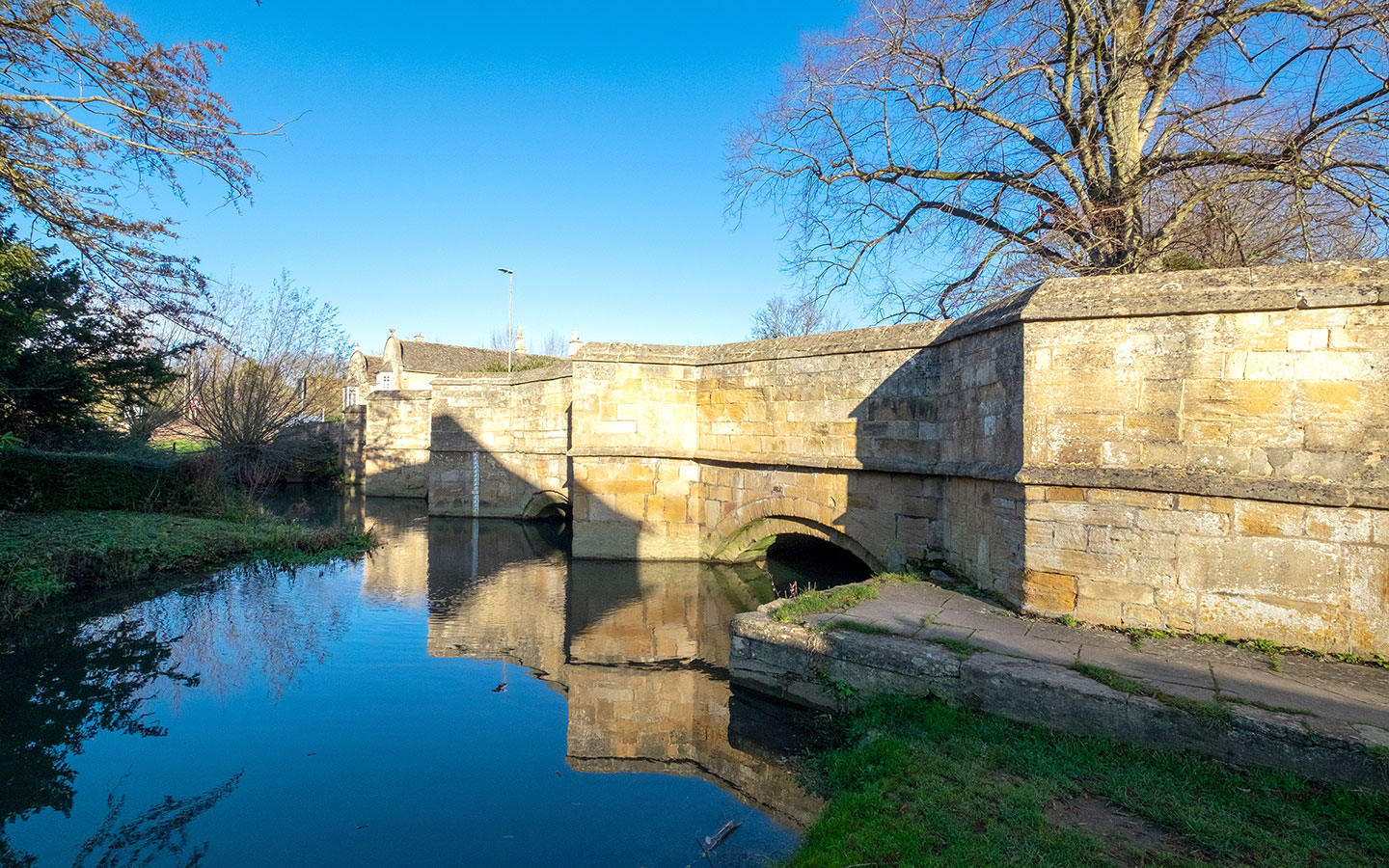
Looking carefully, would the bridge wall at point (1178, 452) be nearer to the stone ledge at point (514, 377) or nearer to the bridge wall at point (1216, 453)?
the bridge wall at point (1216, 453)

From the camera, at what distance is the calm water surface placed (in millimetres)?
3820

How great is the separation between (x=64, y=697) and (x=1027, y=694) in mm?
7288

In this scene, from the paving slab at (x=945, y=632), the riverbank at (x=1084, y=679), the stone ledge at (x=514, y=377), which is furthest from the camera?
the stone ledge at (x=514, y=377)

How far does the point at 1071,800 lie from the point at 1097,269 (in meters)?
7.16

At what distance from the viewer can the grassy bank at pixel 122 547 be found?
8375 mm

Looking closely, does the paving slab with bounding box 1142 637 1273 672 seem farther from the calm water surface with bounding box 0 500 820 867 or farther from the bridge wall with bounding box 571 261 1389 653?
the calm water surface with bounding box 0 500 820 867

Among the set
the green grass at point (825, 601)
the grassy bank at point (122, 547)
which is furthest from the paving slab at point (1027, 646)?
the grassy bank at point (122, 547)

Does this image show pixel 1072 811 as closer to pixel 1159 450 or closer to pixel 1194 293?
pixel 1159 450

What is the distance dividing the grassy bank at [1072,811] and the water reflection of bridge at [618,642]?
71cm

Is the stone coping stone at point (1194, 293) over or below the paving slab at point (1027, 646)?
over

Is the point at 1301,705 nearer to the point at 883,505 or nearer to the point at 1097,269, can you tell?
the point at 883,505

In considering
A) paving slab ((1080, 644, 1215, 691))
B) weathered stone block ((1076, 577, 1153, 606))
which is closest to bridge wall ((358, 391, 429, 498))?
weathered stone block ((1076, 577, 1153, 606))

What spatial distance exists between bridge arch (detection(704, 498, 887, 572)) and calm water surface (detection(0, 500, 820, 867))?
108 cm

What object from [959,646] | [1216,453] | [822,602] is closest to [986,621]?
[959,646]
